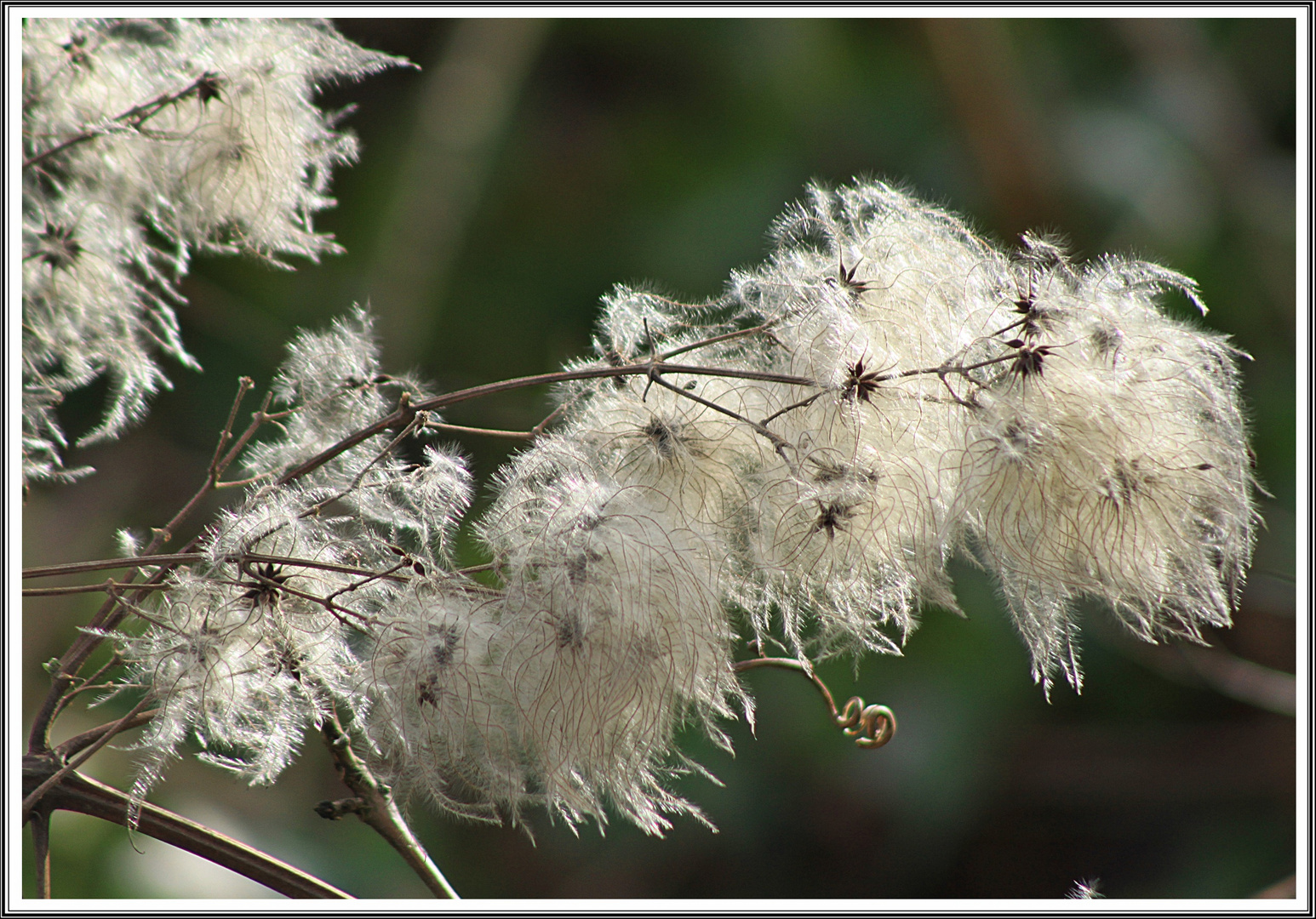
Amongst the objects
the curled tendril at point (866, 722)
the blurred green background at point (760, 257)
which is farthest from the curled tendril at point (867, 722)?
the blurred green background at point (760, 257)

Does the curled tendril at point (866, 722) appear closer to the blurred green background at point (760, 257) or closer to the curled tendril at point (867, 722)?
the curled tendril at point (867, 722)

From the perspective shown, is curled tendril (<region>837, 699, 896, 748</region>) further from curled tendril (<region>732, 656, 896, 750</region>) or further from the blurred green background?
the blurred green background

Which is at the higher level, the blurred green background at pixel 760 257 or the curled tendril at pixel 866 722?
the blurred green background at pixel 760 257

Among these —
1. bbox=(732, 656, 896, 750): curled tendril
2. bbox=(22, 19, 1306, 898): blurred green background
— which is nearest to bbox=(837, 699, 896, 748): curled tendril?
bbox=(732, 656, 896, 750): curled tendril

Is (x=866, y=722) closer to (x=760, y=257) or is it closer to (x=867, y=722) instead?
(x=867, y=722)

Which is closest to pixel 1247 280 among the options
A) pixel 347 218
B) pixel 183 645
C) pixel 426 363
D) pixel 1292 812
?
pixel 1292 812

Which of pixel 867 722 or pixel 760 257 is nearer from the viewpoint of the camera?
pixel 867 722

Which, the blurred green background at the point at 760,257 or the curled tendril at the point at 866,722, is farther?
the blurred green background at the point at 760,257

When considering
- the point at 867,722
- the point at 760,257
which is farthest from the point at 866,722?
the point at 760,257

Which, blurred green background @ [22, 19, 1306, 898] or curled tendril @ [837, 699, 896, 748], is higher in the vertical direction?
blurred green background @ [22, 19, 1306, 898]
